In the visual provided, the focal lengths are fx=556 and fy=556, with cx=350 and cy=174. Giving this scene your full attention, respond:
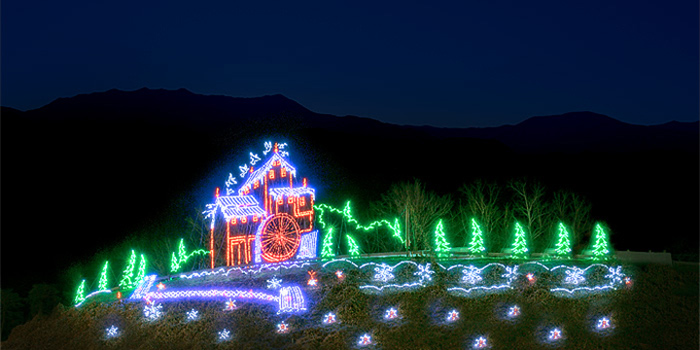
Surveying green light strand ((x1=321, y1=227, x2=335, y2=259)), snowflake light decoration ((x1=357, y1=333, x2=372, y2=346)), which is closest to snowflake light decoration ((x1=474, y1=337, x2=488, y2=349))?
snowflake light decoration ((x1=357, y1=333, x2=372, y2=346))

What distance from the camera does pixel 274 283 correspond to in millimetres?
14289

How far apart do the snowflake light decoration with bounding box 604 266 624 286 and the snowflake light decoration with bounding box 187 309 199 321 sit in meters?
10.3

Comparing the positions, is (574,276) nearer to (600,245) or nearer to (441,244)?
(600,245)

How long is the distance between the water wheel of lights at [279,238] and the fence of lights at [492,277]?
1.12m

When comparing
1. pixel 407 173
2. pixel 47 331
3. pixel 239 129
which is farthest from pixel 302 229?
pixel 239 129

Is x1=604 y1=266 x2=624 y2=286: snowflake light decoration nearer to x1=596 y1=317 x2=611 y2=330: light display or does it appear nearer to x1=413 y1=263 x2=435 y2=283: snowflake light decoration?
x1=596 y1=317 x2=611 y2=330: light display

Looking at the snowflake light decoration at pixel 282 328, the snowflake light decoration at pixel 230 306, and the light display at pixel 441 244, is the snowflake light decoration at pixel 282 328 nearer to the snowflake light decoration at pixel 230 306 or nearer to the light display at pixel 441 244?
the snowflake light decoration at pixel 230 306

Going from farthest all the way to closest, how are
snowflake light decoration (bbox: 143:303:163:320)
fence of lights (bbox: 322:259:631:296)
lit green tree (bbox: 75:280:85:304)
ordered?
fence of lights (bbox: 322:259:631:296), lit green tree (bbox: 75:280:85:304), snowflake light decoration (bbox: 143:303:163:320)

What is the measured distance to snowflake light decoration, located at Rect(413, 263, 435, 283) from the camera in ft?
48.0

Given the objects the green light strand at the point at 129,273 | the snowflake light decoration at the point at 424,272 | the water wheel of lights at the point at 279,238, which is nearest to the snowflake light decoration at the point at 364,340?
the snowflake light decoration at the point at 424,272

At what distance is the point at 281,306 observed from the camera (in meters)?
12.8

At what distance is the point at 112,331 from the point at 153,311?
99 centimetres

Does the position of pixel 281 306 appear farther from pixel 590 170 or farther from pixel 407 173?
pixel 590 170

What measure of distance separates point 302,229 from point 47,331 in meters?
6.87
